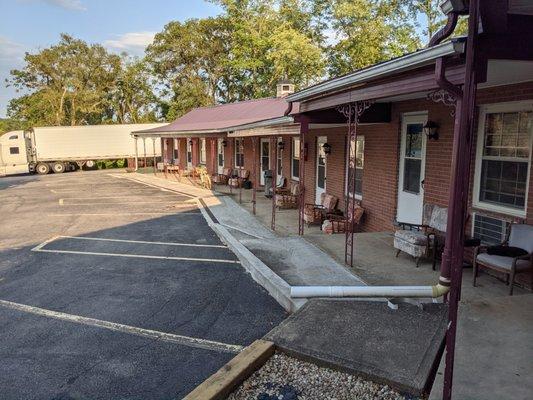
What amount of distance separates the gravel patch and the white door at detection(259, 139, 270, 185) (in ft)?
48.7

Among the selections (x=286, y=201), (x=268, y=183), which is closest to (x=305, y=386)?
(x=286, y=201)

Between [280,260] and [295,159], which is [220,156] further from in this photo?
[280,260]

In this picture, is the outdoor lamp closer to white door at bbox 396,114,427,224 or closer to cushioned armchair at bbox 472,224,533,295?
white door at bbox 396,114,427,224

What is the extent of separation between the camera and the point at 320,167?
13055 mm

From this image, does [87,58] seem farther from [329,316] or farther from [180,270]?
[329,316]

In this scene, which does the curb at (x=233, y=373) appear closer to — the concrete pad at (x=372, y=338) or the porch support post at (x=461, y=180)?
the concrete pad at (x=372, y=338)

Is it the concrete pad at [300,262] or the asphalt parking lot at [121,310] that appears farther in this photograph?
the concrete pad at [300,262]

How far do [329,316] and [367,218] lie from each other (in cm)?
561

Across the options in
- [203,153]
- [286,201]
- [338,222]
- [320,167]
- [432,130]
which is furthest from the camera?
[203,153]

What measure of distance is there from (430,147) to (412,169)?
808mm

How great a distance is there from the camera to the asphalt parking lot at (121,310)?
420 cm

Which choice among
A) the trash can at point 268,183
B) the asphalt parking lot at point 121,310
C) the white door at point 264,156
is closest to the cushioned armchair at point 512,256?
the asphalt parking lot at point 121,310

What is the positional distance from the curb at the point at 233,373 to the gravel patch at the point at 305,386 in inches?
2.7

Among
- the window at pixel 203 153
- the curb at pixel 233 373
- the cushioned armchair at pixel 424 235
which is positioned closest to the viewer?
the curb at pixel 233 373
